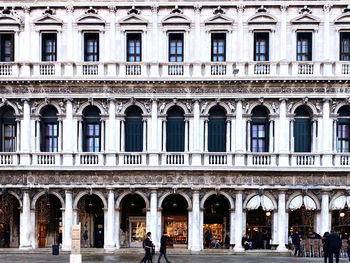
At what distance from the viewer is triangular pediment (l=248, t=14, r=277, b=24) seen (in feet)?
118

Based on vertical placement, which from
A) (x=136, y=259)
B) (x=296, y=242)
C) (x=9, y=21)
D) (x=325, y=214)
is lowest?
(x=136, y=259)

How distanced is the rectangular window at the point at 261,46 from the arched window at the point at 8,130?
1542 cm

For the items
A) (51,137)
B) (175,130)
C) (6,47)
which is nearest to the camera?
(175,130)

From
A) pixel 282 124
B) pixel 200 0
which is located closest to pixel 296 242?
pixel 282 124

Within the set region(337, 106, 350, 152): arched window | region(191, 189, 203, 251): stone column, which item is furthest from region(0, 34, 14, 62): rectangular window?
region(337, 106, 350, 152): arched window

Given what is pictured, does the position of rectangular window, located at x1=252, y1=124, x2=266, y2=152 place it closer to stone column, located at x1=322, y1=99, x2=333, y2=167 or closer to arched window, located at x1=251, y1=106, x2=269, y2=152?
arched window, located at x1=251, y1=106, x2=269, y2=152

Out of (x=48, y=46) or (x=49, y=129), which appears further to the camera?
(x=48, y=46)

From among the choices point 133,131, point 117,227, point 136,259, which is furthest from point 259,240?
point 133,131

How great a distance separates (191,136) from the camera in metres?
35.8

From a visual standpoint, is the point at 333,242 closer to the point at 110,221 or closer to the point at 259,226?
the point at 259,226

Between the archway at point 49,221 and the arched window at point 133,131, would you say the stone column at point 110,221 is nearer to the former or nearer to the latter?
the arched window at point 133,131

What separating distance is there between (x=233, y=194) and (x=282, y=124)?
509 cm

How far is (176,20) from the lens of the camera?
36188 mm

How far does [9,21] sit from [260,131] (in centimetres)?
1677
